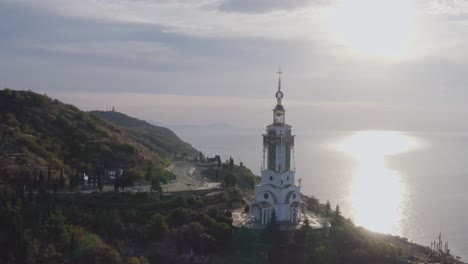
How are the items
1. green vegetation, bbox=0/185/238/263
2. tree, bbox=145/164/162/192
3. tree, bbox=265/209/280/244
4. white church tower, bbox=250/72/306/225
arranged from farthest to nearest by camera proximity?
1. tree, bbox=145/164/162/192
2. white church tower, bbox=250/72/306/225
3. tree, bbox=265/209/280/244
4. green vegetation, bbox=0/185/238/263

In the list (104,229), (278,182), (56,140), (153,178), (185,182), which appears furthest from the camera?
(56,140)

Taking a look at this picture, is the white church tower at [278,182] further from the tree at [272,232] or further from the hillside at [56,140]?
the hillside at [56,140]

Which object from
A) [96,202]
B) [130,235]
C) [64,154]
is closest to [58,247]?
[130,235]

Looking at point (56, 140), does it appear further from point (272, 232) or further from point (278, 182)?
point (272, 232)

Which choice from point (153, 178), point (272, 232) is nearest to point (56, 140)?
point (153, 178)

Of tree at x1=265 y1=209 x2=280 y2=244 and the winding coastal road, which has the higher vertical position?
the winding coastal road

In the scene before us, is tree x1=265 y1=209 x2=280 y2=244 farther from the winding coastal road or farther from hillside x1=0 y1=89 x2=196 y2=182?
hillside x1=0 y1=89 x2=196 y2=182

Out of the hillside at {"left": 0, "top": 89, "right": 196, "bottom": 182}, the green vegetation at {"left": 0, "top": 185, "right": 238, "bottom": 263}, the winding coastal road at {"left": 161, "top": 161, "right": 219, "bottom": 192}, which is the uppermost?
the hillside at {"left": 0, "top": 89, "right": 196, "bottom": 182}

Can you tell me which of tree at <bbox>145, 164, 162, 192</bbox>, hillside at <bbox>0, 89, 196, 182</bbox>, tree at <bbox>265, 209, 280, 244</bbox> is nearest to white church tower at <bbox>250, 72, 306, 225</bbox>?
tree at <bbox>265, 209, 280, 244</bbox>
